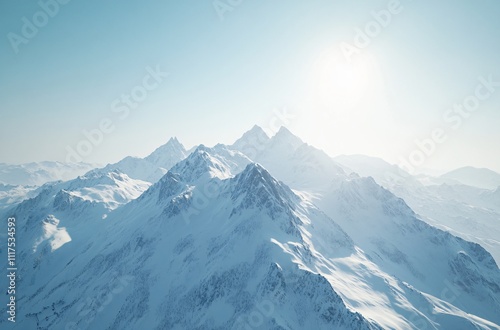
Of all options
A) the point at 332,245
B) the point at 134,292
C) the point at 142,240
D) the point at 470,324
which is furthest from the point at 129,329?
the point at 470,324

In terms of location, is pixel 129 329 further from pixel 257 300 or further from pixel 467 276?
pixel 467 276

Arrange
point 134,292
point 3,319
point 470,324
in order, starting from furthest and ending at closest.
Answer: point 3,319
point 134,292
point 470,324

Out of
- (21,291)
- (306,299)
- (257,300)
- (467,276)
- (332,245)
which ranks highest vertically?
(467,276)

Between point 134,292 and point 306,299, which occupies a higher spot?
point 306,299

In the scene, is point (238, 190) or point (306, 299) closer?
point (306, 299)

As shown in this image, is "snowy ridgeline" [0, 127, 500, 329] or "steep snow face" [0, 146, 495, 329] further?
"snowy ridgeline" [0, 127, 500, 329]

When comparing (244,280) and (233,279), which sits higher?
(244,280)

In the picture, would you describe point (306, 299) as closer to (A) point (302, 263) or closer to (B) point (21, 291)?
(A) point (302, 263)

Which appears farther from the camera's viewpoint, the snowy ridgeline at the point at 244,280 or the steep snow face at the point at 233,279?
the snowy ridgeline at the point at 244,280

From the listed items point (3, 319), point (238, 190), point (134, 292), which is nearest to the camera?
point (134, 292)

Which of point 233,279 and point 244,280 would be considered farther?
point 233,279
